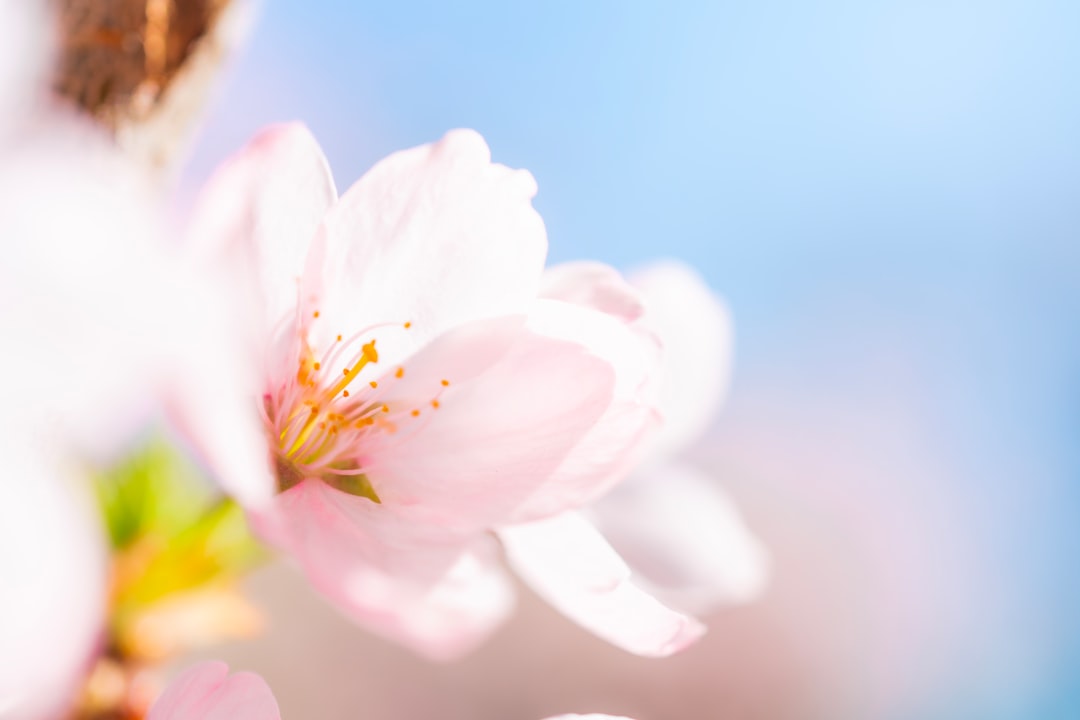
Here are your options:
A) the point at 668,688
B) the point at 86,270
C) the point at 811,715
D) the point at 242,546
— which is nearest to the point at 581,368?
the point at 86,270

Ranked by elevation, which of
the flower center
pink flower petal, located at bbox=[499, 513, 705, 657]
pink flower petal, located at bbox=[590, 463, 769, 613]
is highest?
pink flower petal, located at bbox=[590, 463, 769, 613]

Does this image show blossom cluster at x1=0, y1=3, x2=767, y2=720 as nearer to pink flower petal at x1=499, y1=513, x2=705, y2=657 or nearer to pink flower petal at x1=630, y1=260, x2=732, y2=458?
pink flower petal at x1=499, y1=513, x2=705, y2=657

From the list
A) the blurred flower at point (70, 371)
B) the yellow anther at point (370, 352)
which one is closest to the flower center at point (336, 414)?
the yellow anther at point (370, 352)

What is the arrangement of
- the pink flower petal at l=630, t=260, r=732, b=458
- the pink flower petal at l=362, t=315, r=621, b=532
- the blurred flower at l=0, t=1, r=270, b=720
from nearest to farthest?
the blurred flower at l=0, t=1, r=270, b=720 → the pink flower petal at l=362, t=315, r=621, b=532 → the pink flower petal at l=630, t=260, r=732, b=458

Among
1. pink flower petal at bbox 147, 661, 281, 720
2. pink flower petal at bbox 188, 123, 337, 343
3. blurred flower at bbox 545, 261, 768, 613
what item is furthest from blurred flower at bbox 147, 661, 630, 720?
blurred flower at bbox 545, 261, 768, 613

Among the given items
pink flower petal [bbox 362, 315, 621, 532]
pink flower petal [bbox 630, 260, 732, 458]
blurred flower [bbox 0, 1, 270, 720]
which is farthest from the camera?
pink flower petal [bbox 630, 260, 732, 458]
